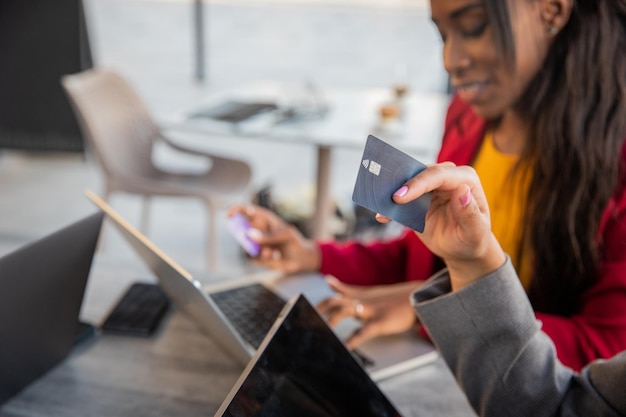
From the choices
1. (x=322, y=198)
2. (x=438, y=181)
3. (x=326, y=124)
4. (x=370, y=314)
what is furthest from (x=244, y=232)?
(x=322, y=198)

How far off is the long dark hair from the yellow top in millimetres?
56

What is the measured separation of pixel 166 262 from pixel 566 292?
0.67 m

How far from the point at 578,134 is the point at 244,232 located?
669 millimetres

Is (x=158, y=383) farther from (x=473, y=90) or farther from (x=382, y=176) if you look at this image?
(x=473, y=90)

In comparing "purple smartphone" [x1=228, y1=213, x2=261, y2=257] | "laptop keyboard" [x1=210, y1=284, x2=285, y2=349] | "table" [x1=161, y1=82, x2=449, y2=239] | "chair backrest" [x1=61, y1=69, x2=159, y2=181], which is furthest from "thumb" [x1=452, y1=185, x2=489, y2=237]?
"chair backrest" [x1=61, y1=69, x2=159, y2=181]

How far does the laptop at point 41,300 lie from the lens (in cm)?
83

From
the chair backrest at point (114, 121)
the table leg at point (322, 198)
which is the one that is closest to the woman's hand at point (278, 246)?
the table leg at point (322, 198)

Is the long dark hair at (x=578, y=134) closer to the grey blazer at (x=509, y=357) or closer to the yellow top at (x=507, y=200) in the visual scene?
the yellow top at (x=507, y=200)

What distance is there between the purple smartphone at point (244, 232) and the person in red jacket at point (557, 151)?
23cm

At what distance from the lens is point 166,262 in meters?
0.84

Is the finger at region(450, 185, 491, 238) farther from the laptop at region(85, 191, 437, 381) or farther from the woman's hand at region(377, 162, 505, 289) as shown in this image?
the laptop at region(85, 191, 437, 381)

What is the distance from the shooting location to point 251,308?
1146 millimetres

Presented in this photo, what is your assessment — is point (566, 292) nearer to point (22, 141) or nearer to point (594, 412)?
point (594, 412)

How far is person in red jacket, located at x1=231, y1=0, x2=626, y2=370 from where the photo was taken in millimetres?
1001
